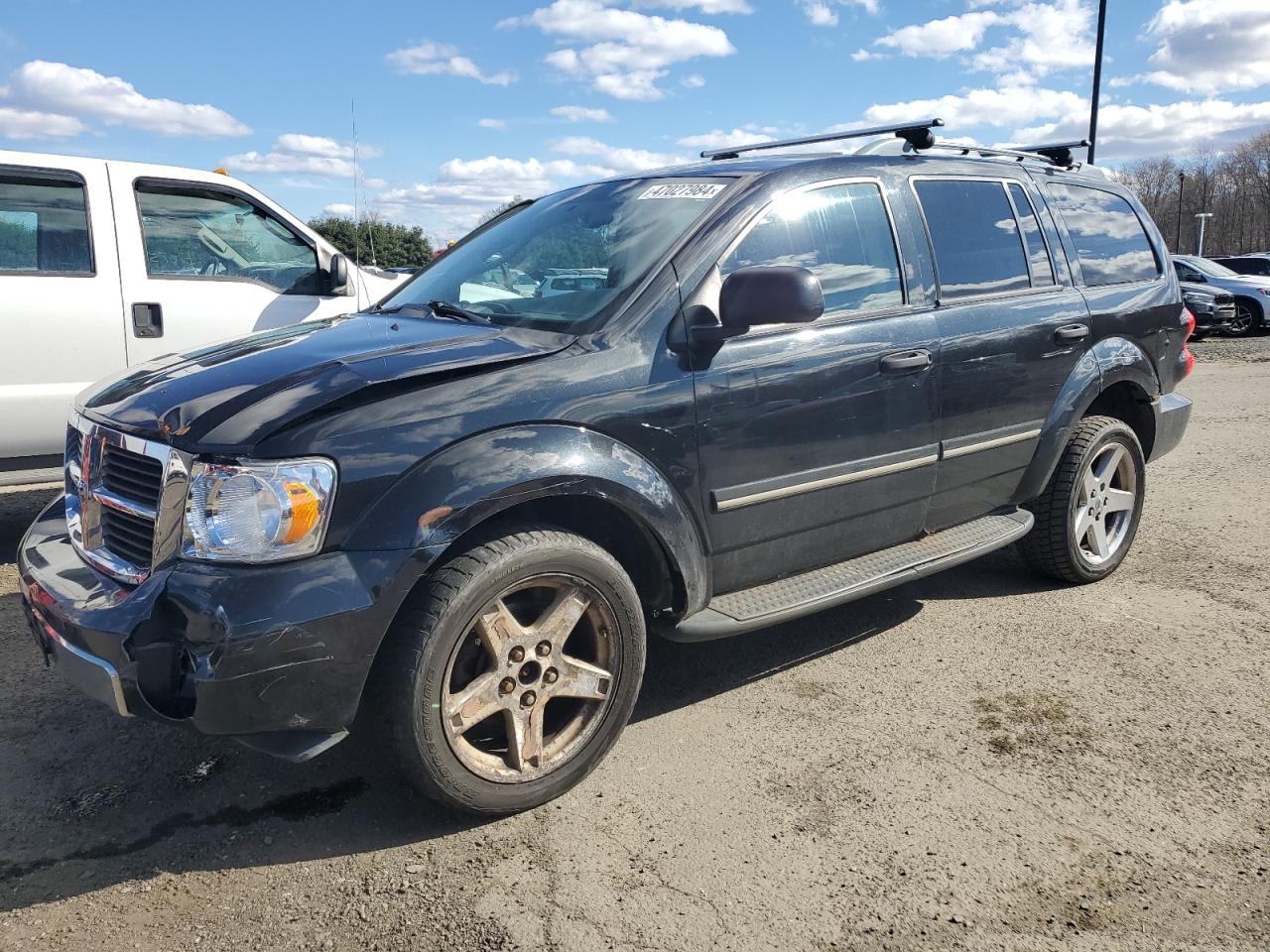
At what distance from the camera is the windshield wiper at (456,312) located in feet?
11.0

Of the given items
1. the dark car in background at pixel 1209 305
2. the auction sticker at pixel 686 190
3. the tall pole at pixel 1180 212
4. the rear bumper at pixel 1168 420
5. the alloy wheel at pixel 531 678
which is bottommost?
the alloy wheel at pixel 531 678

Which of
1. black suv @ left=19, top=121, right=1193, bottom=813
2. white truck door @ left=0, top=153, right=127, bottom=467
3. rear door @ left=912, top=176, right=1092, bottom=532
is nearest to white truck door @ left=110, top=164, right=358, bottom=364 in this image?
white truck door @ left=0, top=153, right=127, bottom=467

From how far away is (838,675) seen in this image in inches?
152

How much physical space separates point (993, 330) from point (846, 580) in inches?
50.4

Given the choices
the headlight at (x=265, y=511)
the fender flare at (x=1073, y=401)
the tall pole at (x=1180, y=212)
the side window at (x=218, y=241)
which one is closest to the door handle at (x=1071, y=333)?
the fender flare at (x=1073, y=401)

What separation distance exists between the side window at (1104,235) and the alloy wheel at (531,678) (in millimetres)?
3135

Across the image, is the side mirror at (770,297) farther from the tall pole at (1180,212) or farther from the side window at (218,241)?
the tall pole at (1180,212)

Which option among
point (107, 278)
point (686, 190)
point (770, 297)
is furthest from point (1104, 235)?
point (107, 278)

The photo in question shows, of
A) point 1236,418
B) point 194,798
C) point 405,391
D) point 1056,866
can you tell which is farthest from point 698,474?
point 1236,418

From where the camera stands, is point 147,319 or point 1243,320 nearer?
point 147,319

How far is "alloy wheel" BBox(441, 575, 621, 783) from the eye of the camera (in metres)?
2.75

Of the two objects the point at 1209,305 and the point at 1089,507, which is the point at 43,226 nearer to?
the point at 1089,507

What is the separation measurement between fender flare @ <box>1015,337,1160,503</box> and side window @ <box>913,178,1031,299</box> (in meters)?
0.53

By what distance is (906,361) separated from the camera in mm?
3674
